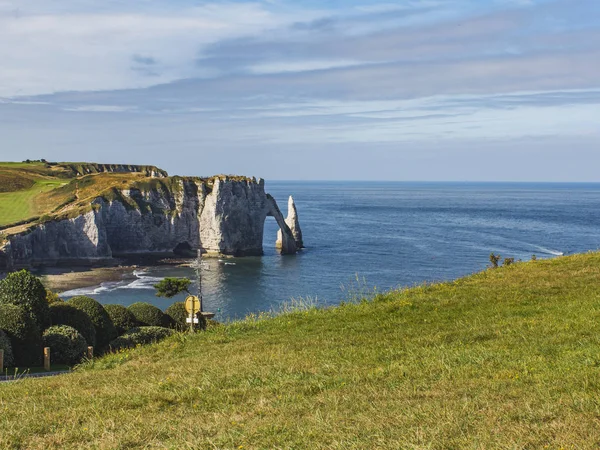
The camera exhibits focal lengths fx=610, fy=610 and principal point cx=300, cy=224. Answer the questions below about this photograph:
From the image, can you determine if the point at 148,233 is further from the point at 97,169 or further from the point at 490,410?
the point at 490,410

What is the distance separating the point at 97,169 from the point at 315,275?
100.0 metres

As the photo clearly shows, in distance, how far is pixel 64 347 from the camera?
22.7 meters

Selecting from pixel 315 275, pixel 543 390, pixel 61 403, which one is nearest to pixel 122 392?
pixel 61 403

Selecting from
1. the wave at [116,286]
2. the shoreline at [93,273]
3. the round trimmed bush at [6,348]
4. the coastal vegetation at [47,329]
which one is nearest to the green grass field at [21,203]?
the shoreline at [93,273]

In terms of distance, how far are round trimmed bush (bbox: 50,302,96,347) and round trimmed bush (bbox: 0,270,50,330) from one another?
1.33ft

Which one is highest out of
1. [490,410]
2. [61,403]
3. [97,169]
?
[97,169]

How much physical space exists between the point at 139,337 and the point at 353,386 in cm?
1492

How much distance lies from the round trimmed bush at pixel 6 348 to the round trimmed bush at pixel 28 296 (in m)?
1.88

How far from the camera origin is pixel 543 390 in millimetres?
9234

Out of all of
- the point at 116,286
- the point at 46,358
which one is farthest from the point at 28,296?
the point at 116,286

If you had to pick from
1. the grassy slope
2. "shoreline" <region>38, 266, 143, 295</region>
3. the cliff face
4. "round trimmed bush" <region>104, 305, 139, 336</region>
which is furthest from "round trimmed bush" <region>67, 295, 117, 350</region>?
the cliff face

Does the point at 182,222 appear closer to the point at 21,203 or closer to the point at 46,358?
the point at 21,203

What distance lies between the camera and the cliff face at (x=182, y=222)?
88812 millimetres

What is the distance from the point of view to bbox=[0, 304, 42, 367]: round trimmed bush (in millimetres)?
21953
